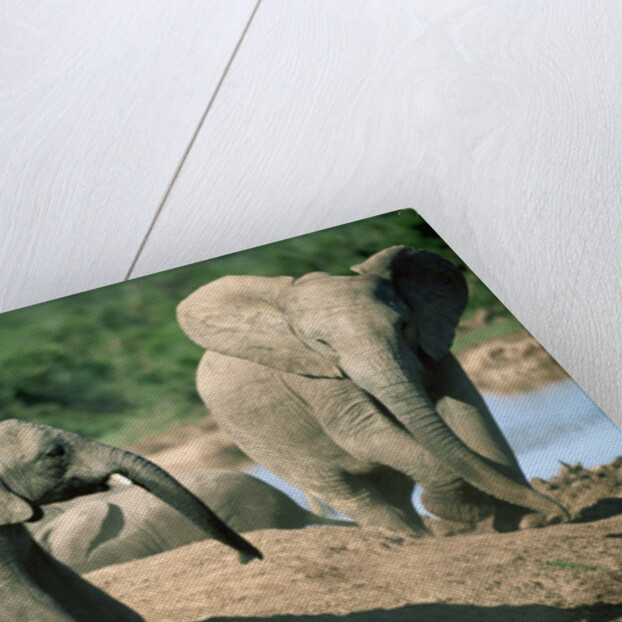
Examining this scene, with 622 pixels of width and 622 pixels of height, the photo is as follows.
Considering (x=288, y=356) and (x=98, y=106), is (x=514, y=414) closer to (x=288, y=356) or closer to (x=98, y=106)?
(x=288, y=356)

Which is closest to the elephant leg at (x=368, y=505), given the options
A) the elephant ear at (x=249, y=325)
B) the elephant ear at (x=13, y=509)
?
the elephant ear at (x=249, y=325)

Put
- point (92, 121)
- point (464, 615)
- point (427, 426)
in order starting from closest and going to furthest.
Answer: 1. point (464, 615)
2. point (427, 426)
3. point (92, 121)

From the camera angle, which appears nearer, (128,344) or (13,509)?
(13,509)

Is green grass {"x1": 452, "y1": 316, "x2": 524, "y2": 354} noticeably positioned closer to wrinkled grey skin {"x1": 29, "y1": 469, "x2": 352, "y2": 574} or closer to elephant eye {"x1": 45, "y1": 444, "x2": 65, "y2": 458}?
wrinkled grey skin {"x1": 29, "y1": 469, "x2": 352, "y2": 574}

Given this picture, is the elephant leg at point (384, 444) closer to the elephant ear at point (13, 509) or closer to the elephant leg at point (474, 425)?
the elephant leg at point (474, 425)

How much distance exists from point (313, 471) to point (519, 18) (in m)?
0.71

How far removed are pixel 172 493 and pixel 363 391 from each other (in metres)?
0.19

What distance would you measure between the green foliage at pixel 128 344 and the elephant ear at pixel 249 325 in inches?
0.5

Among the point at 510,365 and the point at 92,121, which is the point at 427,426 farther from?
the point at 92,121

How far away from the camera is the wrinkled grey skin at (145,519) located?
0.65 meters

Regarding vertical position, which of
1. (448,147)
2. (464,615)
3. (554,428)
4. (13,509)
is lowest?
(13,509)

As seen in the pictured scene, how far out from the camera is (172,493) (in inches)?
27.1

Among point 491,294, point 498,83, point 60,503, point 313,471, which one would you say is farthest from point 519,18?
point 60,503

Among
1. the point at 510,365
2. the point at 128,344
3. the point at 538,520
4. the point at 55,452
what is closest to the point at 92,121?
the point at 128,344
